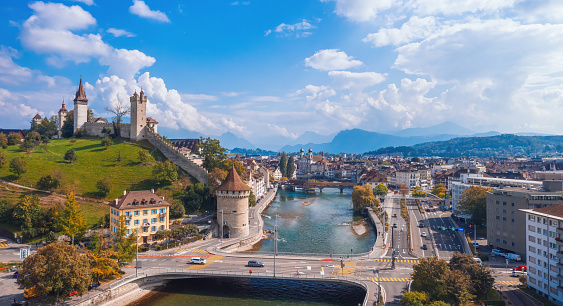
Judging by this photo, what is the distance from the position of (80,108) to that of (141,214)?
64.8m

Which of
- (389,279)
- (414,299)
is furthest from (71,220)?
(414,299)

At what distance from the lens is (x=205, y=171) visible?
8244 cm

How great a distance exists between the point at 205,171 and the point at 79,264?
4760 centimetres

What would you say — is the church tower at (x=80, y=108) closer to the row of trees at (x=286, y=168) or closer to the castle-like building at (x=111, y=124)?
the castle-like building at (x=111, y=124)

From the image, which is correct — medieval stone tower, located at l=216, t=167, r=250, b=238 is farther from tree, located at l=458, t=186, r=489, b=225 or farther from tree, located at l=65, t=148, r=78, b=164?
tree, located at l=458, t=186, r=489, b=225

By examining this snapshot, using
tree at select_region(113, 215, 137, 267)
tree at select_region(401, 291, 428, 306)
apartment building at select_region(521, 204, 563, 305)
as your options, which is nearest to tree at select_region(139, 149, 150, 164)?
tree at select_region(113, 215, 137, 267)

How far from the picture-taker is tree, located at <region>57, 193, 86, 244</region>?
167ft

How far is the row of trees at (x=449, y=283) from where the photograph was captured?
106ft

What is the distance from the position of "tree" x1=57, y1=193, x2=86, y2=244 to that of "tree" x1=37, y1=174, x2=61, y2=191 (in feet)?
57.5

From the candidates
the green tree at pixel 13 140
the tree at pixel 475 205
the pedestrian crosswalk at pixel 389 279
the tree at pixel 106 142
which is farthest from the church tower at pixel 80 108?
the tree at pixel 475 205

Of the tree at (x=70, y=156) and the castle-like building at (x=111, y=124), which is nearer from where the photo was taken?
the tree at (x=70, y=156)

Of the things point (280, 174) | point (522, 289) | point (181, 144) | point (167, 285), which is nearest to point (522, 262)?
point (522, 289)

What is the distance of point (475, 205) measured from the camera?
71.9 m

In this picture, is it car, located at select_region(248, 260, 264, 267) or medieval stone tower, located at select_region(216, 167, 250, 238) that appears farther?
medieval stone tower, located at select_region(216, 167, 250, 238)
